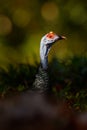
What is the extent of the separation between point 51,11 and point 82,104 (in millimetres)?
13020

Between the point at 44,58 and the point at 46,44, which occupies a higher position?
the point at 46,44

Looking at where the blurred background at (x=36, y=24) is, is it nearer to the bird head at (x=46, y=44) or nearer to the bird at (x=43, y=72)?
the bird head at (x=46, y=44)

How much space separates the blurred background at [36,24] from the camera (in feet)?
57.1

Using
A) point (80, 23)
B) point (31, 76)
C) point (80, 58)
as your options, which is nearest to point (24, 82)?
point (31, 76)

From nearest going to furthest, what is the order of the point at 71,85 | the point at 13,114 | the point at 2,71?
the point at 13,114, the point at 71,85, the point at 2,71

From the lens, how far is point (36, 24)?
59.5 ft

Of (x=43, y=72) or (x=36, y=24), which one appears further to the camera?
(x=36, y=24)

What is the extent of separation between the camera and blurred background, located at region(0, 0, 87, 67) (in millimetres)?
17406

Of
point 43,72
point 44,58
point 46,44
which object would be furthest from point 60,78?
point 43,72

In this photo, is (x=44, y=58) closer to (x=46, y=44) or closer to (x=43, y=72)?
(x=43, y=72)

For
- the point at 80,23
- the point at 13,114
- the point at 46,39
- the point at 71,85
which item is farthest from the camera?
the point at 80,23

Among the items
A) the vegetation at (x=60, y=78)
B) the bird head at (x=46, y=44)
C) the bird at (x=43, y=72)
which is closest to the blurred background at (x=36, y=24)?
the vegetation at (x=60, y=78)

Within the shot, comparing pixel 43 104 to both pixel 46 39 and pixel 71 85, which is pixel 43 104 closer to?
pixel 46 39

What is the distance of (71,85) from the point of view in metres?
5.93
